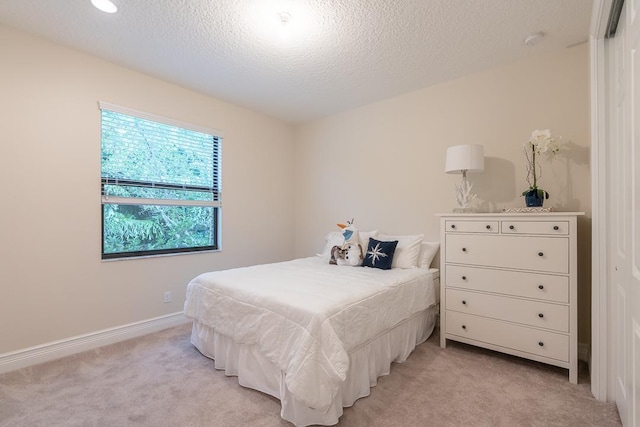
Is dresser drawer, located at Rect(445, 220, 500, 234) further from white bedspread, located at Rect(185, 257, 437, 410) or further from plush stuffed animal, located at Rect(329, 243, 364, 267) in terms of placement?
plush stuffed animal, located at Rect(329, 243, 364, 267)

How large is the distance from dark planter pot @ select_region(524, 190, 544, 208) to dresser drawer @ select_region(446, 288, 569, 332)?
2.47ft

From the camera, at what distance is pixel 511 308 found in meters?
2.25

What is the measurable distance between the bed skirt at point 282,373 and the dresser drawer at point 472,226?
33.1 inches

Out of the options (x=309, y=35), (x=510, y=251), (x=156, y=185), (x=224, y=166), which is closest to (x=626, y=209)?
(x=510, y=251)

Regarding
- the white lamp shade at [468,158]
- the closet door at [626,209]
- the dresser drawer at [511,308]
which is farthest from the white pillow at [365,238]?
the closet door at [626,209]

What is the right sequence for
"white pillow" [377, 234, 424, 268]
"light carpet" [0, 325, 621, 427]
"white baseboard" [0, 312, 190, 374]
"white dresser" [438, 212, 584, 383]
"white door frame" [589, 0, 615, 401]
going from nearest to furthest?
"light carpet" [0, 325, 621, 427] < "white door frame" [589, 0, 615, 401] < "white dresser" [438, 212, 584, 383] < "white baseboard" [0, 312, 190, 374] < "white pillow" [377, 234, 424, 268]

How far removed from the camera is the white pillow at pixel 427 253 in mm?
2928

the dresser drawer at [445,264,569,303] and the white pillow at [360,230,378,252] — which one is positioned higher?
the white pillow at [360,230,378,252]

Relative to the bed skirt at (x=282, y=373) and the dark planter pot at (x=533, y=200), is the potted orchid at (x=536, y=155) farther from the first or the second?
the bed skirt at (x=282, y=373)

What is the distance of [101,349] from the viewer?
2533 mm

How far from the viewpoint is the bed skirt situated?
5.25ft

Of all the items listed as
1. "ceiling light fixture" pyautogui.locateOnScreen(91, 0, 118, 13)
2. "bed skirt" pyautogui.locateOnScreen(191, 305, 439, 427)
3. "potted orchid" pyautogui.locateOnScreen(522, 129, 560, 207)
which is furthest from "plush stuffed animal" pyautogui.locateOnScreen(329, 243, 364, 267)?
"ceiling light fixture" pyautogui.locateOnScreen(91, 0, 118, 13)

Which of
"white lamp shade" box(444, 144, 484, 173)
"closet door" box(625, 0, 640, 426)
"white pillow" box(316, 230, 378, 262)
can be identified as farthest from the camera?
"white pillow" box(316, 230, 378, 262)

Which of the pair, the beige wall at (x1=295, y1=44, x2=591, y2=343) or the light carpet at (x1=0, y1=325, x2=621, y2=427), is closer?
the light carpet at (x1=0, y1=325, x2=621, y2=427)
